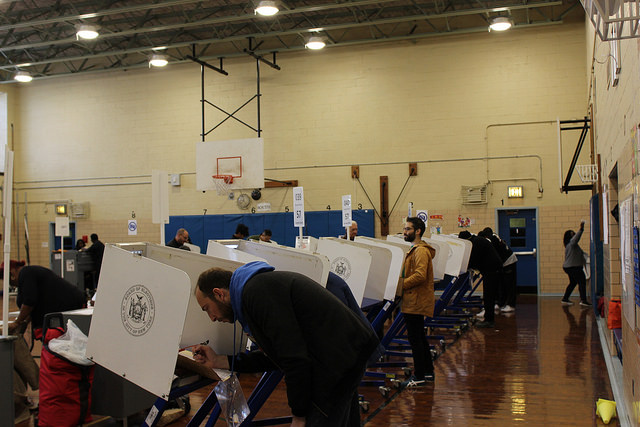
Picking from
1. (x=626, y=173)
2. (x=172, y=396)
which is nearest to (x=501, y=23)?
(x=626, y=173)

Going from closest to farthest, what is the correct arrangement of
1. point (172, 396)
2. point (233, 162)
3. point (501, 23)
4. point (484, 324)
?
point (172, 396) → point (484, 324) → point (501, 23) → point (233, 162)

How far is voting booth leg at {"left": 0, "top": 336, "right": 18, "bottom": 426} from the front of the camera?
362 centimetres

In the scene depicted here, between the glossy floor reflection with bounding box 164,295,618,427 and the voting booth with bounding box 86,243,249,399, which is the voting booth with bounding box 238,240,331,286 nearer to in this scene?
the voting booth with bounding box 86,243,249,399

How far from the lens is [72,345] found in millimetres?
3900

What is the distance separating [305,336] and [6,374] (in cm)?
251

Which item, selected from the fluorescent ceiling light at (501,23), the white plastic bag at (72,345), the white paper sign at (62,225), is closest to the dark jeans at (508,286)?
the fluorescent ceiling light at (501,23)

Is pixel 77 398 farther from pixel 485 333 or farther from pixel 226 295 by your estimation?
pixel 485 333

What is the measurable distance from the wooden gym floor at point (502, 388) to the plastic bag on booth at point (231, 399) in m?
1.92

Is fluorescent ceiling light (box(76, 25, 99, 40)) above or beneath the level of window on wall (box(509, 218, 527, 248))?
above

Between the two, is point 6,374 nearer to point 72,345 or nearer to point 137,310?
point 72,345

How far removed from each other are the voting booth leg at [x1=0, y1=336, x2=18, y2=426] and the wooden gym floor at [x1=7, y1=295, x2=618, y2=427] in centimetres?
77

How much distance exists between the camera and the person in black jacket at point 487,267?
808 centimetres

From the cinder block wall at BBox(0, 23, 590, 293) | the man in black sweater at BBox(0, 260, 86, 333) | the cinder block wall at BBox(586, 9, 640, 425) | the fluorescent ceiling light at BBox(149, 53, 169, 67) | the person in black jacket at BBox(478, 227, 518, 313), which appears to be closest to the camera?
the cinder block wall at BBox(586, 9, 640, 425)

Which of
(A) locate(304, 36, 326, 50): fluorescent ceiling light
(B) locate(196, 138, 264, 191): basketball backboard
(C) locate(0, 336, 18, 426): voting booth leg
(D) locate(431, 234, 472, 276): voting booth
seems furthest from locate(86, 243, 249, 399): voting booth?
(A) locate(304, 36, 326, 50): fluorescent ceiling light
